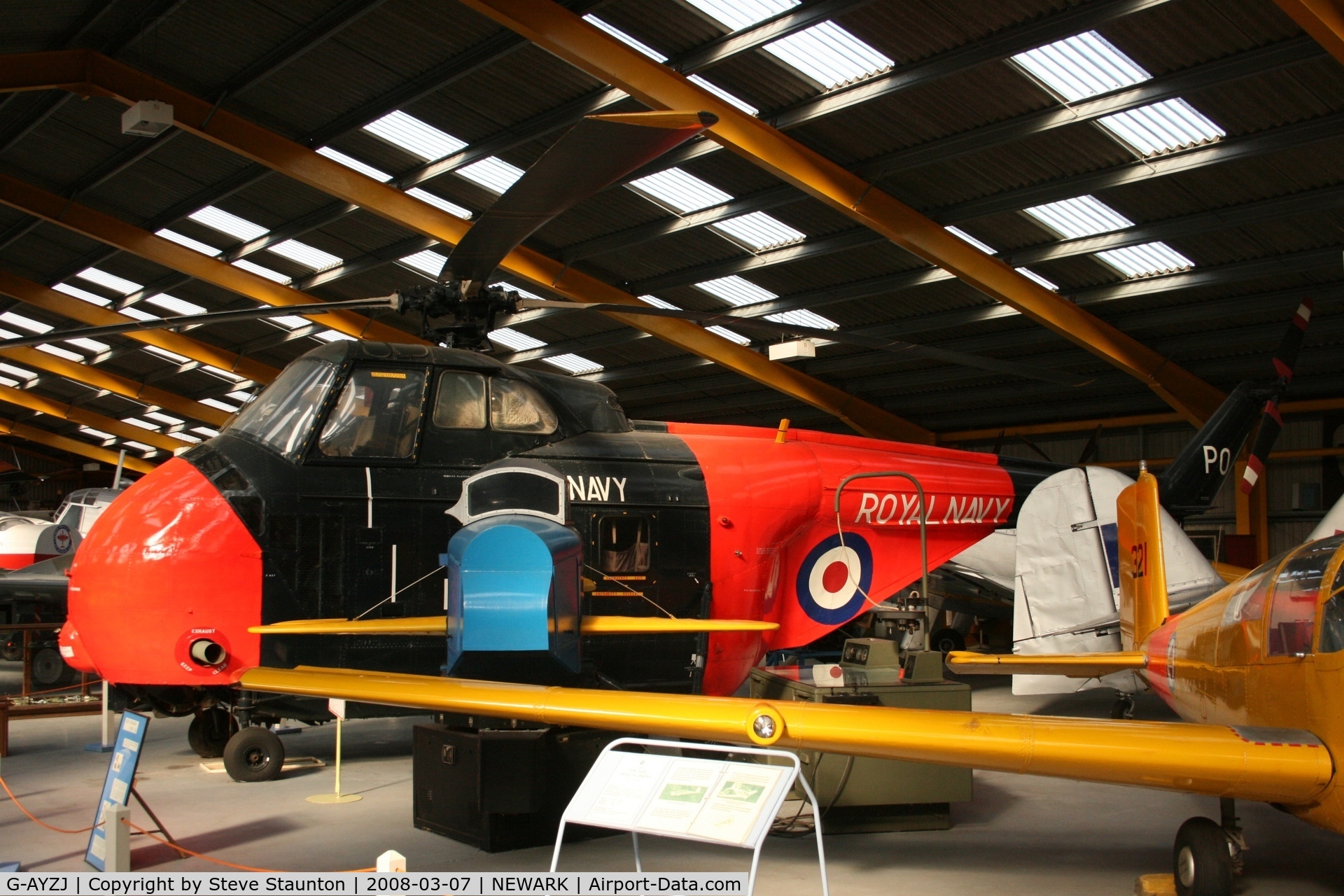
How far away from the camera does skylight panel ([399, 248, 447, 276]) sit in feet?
55.4

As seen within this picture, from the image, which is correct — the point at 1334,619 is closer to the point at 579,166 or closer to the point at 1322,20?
the point at 579,166

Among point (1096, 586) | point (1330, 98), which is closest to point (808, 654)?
point (1096, 586)

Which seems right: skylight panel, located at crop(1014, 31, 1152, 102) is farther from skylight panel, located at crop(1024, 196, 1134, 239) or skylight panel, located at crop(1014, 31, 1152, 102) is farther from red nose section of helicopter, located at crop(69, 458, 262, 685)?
red nose section of helicopter, located at crop(69, 458, 262, 685)

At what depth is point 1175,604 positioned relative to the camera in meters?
8.99

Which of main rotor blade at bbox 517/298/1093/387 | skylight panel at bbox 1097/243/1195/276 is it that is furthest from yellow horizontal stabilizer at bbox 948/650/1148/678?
skylight panel at bbox 1097/243/1195/276

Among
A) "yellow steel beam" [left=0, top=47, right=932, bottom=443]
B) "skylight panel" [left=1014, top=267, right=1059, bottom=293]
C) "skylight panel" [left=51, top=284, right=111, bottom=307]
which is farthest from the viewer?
"skylight panel" [left=51, top=284, right=111, bottom=307]

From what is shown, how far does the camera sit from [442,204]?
50.0ft

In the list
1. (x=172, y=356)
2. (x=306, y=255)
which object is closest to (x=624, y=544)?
(x=306, y=255)

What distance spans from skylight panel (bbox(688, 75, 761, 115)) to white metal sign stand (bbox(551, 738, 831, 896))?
949 cm

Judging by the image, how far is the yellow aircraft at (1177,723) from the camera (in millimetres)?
3750

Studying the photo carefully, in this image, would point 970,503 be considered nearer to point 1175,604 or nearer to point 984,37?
point 1175,604

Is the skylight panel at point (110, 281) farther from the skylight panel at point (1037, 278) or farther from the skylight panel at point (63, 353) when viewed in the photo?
the skylight panel at point (1037, 278)

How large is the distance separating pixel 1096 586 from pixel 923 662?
4063 mm

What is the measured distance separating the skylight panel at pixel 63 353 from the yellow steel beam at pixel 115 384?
0.39 ft
